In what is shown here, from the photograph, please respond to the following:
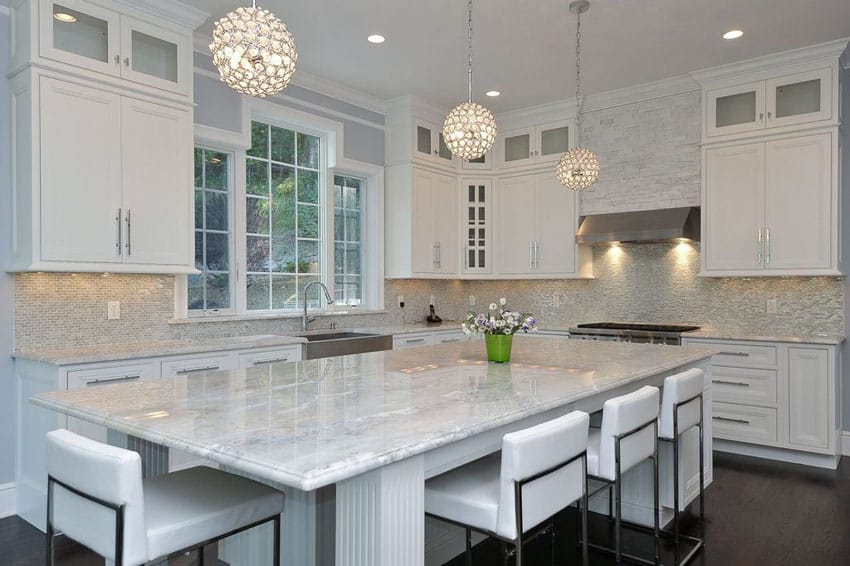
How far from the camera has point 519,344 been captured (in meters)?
3.82

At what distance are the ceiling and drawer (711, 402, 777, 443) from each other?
104 inches

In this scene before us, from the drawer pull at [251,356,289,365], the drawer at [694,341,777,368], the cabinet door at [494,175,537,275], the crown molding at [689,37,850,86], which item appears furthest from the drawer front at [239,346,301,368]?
the crown molding at [689,37,850,86]

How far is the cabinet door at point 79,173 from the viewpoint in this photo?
10.4 ft

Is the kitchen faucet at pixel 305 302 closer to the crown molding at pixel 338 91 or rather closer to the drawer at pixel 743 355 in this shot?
the crown molding at pixel 338 91

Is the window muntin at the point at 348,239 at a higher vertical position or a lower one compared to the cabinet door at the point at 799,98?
lower

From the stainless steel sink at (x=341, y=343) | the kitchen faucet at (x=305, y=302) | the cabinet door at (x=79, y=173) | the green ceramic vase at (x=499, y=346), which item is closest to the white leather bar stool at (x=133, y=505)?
the green ceramic vase at (x=499, y=346)

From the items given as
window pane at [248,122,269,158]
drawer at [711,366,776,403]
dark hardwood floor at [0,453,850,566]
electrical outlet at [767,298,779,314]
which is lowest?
dark hardwood floor at [0,453,850,566]

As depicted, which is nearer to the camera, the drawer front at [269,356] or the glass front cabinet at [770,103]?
the drawer front at [269,356]

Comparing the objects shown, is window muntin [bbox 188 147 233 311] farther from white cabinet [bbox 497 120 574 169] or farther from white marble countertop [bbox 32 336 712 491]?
white cabinet [bbox 497 120 574 169]

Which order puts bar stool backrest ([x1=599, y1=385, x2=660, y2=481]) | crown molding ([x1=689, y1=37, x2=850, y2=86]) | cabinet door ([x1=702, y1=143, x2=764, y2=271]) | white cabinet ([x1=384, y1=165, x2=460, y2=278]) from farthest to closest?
white cabinet ([x1=384, y1=165, x2=460, y2=278]) < cabinet door ([x1=702, y1=143, x2=764, y2=271]) < crown molding ([x1=689, y1=37, x2=850, y2=86]) < bar stool backrest ([x1=599, y1=385, x2=660, y2=481])

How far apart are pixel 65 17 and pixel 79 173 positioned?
0.86m

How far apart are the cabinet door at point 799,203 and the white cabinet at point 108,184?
13.8 feet

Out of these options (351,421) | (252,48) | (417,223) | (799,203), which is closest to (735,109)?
(799,203)

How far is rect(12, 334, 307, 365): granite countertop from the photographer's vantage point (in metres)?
3.10
